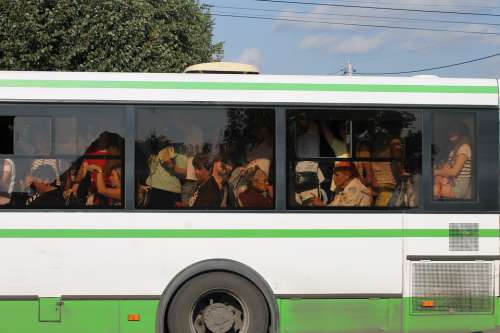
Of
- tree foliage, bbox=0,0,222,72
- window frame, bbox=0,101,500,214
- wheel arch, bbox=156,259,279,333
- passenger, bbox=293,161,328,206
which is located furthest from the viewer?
tree foliage, bbox=0,0,222,72

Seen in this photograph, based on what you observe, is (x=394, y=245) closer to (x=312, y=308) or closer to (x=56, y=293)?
(x=312, y=308)

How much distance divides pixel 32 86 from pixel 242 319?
2998 millimetres

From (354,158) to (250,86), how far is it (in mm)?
1235

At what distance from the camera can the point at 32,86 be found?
5.63 m

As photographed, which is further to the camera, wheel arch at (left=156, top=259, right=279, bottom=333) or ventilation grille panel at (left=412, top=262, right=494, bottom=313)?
ventilation grille panel at (left=412, top=262, right=494, bottom=313)

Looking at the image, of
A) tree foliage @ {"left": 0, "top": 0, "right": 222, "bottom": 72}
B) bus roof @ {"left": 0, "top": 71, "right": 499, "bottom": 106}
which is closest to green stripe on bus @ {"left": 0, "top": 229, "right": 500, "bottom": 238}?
bus roof @ {"left": 0, "top": 71, "right": 499, "bottom": 106}

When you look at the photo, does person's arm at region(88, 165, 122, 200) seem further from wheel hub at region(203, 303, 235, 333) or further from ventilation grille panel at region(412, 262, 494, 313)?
ventilation grille panel at region(412, 262, 494, 313)

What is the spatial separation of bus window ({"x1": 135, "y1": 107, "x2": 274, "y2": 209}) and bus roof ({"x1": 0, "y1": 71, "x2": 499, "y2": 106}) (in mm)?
156

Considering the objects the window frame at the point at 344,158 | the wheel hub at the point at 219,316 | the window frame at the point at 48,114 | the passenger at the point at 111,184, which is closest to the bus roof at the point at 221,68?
the window frame at the point at 344,158

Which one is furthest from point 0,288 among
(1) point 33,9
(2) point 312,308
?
(1) point 33,9

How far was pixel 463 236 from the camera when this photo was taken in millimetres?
5801

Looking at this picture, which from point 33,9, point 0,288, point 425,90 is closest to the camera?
point 0,288

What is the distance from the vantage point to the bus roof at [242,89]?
18.5ft

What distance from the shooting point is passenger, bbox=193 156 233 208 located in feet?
18.7
